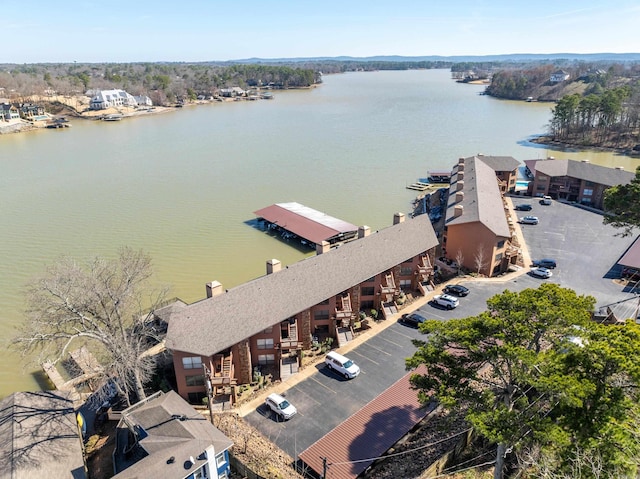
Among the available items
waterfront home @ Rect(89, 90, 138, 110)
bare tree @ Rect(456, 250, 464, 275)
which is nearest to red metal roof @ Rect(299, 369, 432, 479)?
bare tree @ Rect(456, 250, 464, 275)

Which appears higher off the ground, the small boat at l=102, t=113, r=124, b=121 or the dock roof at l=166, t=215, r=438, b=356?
the small boat at l=102, t=113, r=124, b=121

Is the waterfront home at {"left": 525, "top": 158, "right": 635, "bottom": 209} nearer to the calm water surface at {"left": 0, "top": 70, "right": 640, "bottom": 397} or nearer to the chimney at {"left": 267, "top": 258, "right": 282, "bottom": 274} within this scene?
the calm water surface at {"left": 0, "top": 70, "right": 640, "bottom": 397}

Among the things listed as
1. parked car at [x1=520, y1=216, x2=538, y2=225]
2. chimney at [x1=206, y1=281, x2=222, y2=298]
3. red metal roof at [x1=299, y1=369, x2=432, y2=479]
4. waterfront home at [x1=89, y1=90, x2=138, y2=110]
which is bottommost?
red metal roof at [x1=299, y1=369, x2=432, y2=479]

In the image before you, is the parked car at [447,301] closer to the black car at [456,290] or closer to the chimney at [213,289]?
the black car at [456,290]

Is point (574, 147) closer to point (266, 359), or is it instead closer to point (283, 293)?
point (283, 293)

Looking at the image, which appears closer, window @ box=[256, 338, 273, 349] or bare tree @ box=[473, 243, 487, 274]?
window @ box=[256, 338, 273, 349]

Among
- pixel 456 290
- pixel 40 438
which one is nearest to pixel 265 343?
pixel 40 438
